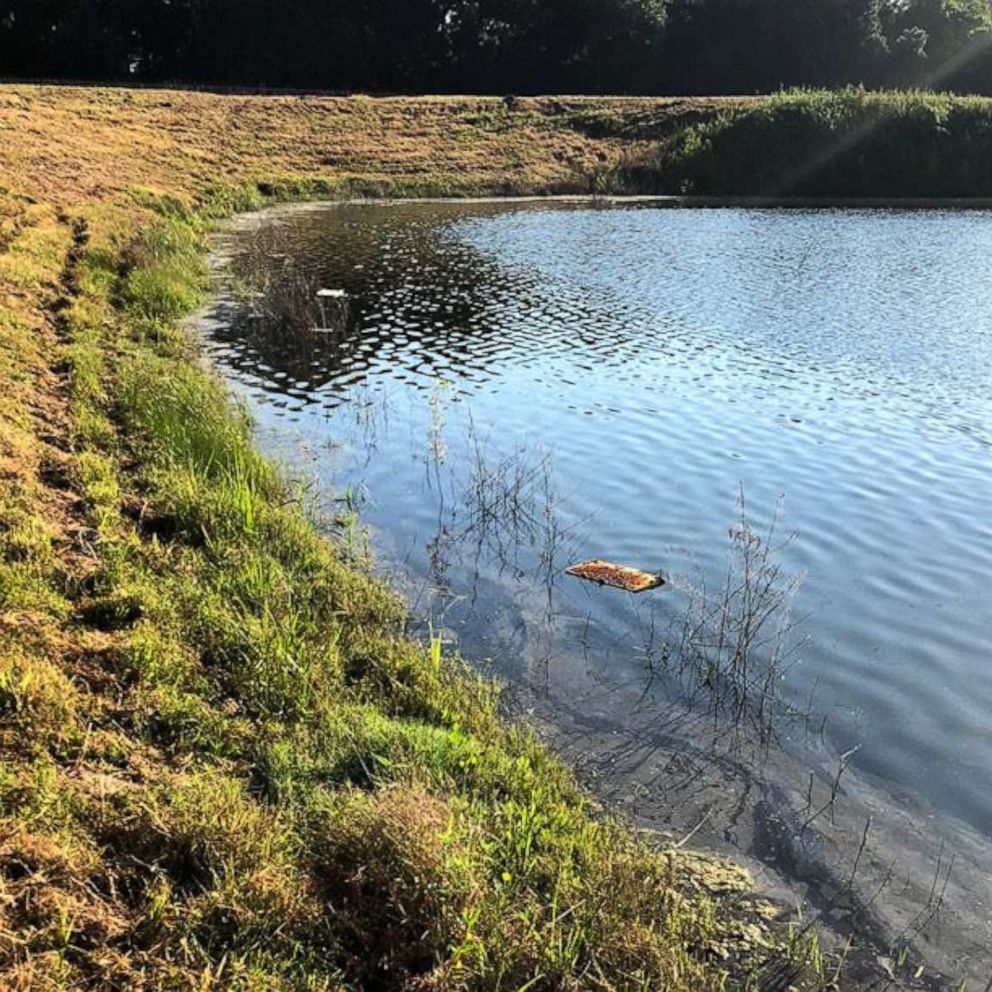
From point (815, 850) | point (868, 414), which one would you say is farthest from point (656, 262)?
point (815, 850)

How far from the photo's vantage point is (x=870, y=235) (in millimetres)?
38281

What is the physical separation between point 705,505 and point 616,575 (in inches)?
108

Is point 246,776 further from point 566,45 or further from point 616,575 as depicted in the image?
point 566,45

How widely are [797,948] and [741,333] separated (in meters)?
18.8

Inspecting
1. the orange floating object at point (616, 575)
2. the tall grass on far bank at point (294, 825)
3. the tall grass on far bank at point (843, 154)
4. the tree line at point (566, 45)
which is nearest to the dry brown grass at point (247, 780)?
the tall grass on far bank at point (294, 825)

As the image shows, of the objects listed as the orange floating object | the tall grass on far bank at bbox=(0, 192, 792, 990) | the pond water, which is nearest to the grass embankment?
the tall grass on far bank at bbox=(0, 192, 792, 990)

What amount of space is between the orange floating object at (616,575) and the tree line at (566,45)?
83094mm

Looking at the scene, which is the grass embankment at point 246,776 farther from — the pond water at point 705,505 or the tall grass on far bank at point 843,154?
the tall grass on far bank at point 843,154

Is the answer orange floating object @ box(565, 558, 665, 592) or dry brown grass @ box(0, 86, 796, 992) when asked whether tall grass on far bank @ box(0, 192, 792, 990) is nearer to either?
dry brown grass @ box(0, 86, 796, 992)

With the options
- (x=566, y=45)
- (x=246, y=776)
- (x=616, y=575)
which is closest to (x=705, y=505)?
(x=616, y=575)

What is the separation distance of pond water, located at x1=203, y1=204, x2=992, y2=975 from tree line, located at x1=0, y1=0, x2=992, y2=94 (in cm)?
6345

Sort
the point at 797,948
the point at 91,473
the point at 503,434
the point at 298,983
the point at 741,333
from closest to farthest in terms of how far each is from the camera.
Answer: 1. the point at 298,983
2. the point at 797,948
3. the point at 91,473
4. the point at 503,434
5. the point at 741,333

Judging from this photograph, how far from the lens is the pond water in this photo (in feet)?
23.9

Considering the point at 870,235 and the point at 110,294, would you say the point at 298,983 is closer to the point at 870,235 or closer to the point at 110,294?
the point at 110,294
